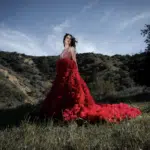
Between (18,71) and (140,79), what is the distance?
22644 mm

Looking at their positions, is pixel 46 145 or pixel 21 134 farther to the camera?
pixel 21 134

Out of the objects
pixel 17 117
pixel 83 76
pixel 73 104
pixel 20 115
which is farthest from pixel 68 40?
pixel 83 76

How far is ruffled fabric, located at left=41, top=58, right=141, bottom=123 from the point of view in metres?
10.2

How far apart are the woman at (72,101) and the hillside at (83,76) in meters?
8.59

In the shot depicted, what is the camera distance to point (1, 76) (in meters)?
31.8

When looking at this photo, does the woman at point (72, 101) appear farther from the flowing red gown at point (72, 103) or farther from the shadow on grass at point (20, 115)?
the shadow on grass at point (20, 115)

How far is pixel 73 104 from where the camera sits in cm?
1080

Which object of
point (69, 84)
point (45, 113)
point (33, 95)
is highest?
point (69, 84)

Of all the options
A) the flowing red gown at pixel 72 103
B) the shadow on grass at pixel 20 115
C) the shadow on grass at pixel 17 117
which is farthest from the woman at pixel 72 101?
the shadow on grass at pixel 17 117

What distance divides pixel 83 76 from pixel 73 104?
1326 inches

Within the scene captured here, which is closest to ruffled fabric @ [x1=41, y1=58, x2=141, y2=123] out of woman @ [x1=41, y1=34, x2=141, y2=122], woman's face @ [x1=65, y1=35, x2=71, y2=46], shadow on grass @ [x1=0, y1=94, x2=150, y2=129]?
woman @ [x1=41, y1=34, x2=141, y2=122]

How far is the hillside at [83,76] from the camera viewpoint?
23.5 metres

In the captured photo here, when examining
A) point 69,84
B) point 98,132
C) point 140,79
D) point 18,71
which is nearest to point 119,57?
point 18,71

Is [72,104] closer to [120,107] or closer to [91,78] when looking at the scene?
[120,107]
